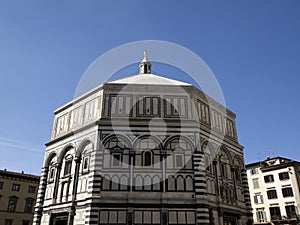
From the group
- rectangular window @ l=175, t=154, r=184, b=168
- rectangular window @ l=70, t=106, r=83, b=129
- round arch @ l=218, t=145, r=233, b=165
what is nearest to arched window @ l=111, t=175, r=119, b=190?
rectangular window @ l=175, t=154, r=184, b=168

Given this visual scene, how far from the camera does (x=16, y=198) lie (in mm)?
37969

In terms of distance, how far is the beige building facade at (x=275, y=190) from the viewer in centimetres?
3453

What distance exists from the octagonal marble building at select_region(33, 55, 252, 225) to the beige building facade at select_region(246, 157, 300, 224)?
1407 centimetres

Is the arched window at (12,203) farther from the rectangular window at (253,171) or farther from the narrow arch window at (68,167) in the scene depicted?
the rectangular window at (253,171)

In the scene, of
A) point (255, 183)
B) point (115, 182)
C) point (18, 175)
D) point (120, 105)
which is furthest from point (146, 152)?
point (18, 175)

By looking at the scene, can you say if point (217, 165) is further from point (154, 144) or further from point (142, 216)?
point (142, 216)

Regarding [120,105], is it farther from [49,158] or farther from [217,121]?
[217,121]

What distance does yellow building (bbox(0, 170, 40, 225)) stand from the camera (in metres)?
36.6

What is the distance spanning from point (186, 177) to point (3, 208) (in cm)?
2888

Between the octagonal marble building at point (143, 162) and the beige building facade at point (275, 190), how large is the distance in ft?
46.2

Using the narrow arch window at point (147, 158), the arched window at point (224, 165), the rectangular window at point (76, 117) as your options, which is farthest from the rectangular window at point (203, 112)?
the rectangular window at point (76, 117)

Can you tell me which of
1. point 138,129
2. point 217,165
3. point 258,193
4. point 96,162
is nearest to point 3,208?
point 96,162

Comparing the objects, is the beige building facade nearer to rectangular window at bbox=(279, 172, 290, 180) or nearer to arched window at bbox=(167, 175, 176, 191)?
rectangular window at bbox=(279, 172, 290, 180)

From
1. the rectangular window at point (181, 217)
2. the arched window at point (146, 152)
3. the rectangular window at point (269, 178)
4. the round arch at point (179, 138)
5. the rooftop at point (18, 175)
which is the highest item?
the rooftop at point (18, 175)
